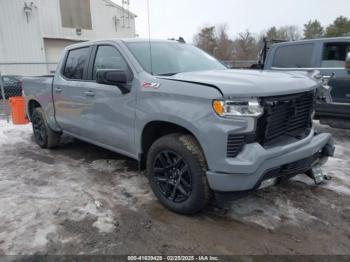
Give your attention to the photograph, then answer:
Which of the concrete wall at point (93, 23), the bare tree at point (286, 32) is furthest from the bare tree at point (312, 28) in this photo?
the concrete wall at point (93, 23)

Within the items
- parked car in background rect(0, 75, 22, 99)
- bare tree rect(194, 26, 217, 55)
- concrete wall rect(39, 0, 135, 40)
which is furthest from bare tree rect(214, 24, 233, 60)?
parked car in background rect(0, 75, 22, 99)

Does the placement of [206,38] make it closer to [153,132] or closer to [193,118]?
[153,132]

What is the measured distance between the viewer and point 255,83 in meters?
2.89

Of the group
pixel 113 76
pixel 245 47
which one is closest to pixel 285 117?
pixel 113 76

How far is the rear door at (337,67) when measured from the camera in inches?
237

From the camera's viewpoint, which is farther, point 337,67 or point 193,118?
point 337,67

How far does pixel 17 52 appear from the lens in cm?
1992

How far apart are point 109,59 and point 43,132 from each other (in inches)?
103

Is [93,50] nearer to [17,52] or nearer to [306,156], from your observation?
[306,156]

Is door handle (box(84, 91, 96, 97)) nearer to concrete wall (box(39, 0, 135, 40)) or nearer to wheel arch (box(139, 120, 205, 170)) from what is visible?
wheel arch (box(139, 120, 205, 170))

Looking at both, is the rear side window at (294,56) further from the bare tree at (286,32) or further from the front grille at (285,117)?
the bare tree at (286,32)

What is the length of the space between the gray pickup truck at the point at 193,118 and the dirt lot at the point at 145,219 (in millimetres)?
318

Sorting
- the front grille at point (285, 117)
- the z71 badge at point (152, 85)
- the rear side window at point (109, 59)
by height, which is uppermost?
the rear side window at point (109, 59)

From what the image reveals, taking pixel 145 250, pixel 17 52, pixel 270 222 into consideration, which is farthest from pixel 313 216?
pixel 17 52
